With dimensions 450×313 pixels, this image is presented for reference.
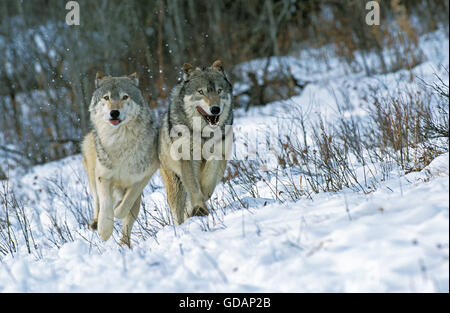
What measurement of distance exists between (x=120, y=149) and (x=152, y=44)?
24.6ft

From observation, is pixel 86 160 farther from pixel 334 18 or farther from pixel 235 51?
pixel 334 18

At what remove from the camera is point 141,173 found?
529 cm

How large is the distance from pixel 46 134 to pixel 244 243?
976 cm

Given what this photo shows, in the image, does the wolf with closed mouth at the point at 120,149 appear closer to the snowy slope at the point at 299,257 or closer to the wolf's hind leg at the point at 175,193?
the wolf's hind leg at the point at 175,193

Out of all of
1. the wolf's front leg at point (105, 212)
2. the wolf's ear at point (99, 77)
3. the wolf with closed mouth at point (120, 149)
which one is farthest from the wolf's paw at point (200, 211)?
the wolf's ear at point (99, 77)

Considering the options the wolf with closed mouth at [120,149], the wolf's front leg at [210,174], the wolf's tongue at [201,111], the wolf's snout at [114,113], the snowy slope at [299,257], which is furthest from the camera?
the wolf's front leg at [210,174]

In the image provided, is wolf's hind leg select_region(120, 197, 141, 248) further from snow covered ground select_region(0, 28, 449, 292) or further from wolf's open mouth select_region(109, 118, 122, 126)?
wolf's open mouth select_region(109, 118, 122, 126)

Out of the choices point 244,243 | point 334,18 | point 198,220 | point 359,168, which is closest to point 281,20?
point 334,18

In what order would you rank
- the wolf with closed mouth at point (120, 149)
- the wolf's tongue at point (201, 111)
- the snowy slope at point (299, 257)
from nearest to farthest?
the snowy slope at point (299, 257), the wolf with closed mouth at point (120, 149), the wolf's tongue at point (201, 111)

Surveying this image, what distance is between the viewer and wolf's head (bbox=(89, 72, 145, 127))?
4.91m

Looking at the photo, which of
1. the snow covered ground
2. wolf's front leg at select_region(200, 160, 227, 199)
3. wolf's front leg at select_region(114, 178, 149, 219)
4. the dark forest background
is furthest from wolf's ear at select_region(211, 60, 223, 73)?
the dark forest background

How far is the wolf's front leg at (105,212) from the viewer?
17.0 ft

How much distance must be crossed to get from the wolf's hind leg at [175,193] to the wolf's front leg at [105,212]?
0.69 metres

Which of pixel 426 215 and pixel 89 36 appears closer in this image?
pixel 426 215
